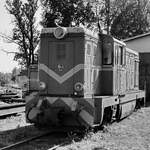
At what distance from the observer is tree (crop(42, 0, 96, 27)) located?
135 feet

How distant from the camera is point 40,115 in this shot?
364 inches

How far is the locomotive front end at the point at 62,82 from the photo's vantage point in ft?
29.7

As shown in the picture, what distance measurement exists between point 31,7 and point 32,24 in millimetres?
2499

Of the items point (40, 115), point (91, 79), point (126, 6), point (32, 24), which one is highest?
point (126, 6)

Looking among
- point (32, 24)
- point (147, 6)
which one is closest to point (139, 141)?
point (32, 24)

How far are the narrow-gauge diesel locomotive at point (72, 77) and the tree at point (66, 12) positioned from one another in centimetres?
3038

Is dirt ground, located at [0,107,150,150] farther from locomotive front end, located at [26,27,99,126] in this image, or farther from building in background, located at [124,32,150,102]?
building in background, located at [124,32,150,102]

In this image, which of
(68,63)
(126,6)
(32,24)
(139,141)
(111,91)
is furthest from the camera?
(126,6)

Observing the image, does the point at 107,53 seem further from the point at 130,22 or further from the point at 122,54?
the point at 130,22

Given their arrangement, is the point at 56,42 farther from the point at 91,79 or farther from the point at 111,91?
the point at 111,91

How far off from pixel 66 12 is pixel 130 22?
9824mm

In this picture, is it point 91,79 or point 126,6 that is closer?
point 91,79

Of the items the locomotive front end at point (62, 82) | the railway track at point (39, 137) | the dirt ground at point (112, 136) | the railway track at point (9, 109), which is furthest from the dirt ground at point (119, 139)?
the railway track at point (9, 109)

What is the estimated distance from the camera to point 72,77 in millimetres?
9633
